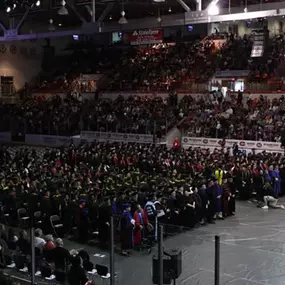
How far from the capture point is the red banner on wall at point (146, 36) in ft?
86.1

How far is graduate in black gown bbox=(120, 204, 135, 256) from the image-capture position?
11.8 metres

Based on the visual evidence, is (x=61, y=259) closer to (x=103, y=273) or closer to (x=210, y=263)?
(x=103, y=273)

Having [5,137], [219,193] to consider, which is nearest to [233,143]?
[219,193]

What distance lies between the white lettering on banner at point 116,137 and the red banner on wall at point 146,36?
18.1 ft

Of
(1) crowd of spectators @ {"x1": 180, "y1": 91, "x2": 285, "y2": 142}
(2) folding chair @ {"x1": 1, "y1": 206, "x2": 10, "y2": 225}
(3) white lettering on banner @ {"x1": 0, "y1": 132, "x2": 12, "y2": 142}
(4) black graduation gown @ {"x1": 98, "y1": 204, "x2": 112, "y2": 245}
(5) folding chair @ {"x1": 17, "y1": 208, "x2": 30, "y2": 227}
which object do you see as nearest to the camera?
(4) black graduation gown @ {"x1": 98, "y1": 204, "x2": 112, "y2": 245}

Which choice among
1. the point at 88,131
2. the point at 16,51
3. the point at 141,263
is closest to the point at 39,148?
the point at 88,131

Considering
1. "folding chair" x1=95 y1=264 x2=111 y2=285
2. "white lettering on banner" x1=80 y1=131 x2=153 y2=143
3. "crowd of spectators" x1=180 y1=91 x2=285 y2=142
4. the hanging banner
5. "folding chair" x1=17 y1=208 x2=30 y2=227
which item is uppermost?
the hanging banner

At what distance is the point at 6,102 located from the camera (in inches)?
1617

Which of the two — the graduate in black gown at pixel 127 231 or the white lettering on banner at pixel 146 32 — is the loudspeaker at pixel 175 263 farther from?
the white lettering on banner at pixel 146 32

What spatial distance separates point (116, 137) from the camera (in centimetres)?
3006

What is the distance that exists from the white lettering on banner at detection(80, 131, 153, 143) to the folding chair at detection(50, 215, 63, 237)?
1549 cm

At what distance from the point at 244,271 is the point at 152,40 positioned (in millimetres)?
18763

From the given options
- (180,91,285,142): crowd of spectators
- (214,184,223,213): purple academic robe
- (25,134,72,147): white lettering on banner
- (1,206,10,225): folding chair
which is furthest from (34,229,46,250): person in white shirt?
(25,134,72,147): white lettering on banner

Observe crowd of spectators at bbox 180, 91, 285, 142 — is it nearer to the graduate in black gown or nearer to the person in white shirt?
the graduate in black gown
